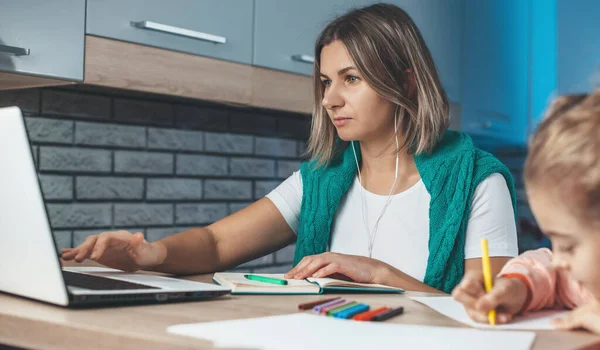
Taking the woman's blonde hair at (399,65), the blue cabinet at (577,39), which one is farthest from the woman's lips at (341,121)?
the blue cabinet at (577,39)

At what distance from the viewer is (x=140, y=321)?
91cm

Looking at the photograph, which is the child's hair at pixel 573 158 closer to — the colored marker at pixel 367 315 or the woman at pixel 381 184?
the colored marker at pixel 367 315

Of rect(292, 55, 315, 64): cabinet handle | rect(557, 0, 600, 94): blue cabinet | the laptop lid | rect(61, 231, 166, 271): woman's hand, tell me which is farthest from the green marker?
rect(557, 0, 600, 94): blue cabinet

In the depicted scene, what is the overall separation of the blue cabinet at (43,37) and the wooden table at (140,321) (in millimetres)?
636

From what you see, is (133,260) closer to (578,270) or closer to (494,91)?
(578,270)

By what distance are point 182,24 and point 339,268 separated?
871mm

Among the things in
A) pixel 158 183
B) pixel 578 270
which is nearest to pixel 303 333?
pixel 578 270

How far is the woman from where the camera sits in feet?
5.66

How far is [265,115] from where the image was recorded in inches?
107

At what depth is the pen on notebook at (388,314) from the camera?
94 centimetres

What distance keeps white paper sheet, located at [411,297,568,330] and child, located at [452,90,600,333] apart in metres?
0.01

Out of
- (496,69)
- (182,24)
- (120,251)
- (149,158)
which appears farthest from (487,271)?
(496,69)

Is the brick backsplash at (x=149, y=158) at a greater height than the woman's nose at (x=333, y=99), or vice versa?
the woman's nose at (x=333, y=99)

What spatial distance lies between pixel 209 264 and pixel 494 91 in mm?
1921
